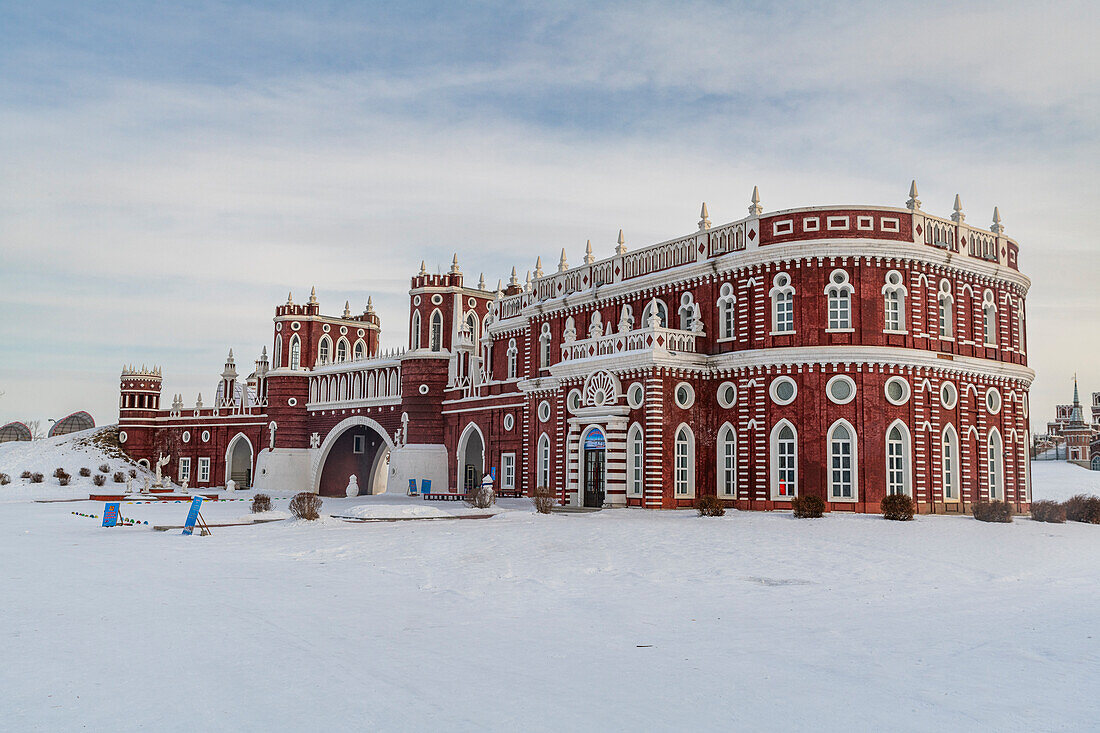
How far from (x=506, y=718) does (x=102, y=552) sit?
49.6ft

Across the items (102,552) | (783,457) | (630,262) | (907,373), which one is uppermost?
(630,262)

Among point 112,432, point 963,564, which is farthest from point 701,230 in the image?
point 112,432

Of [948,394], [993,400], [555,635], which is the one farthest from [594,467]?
[555,635]

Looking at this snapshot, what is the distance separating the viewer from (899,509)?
1001 inches

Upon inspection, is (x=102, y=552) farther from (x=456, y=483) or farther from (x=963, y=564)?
(x=456, y=483)

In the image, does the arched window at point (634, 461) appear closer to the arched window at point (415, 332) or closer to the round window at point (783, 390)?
the round window at point (783, 390)

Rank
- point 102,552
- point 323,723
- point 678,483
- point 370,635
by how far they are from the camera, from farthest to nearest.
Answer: point 678,483
point 102,552
point 370,635
point 323,723

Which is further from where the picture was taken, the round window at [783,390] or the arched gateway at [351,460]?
the arched gateway at [351,460]

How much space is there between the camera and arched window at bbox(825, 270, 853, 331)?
3020 centimetres

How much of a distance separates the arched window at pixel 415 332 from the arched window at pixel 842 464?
93.8 ft

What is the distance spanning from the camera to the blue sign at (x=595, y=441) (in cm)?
3291

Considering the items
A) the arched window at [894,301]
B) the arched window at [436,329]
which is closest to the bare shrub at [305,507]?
the arched window at [894,301]

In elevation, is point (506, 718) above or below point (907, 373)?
below

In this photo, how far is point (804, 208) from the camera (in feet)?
100
